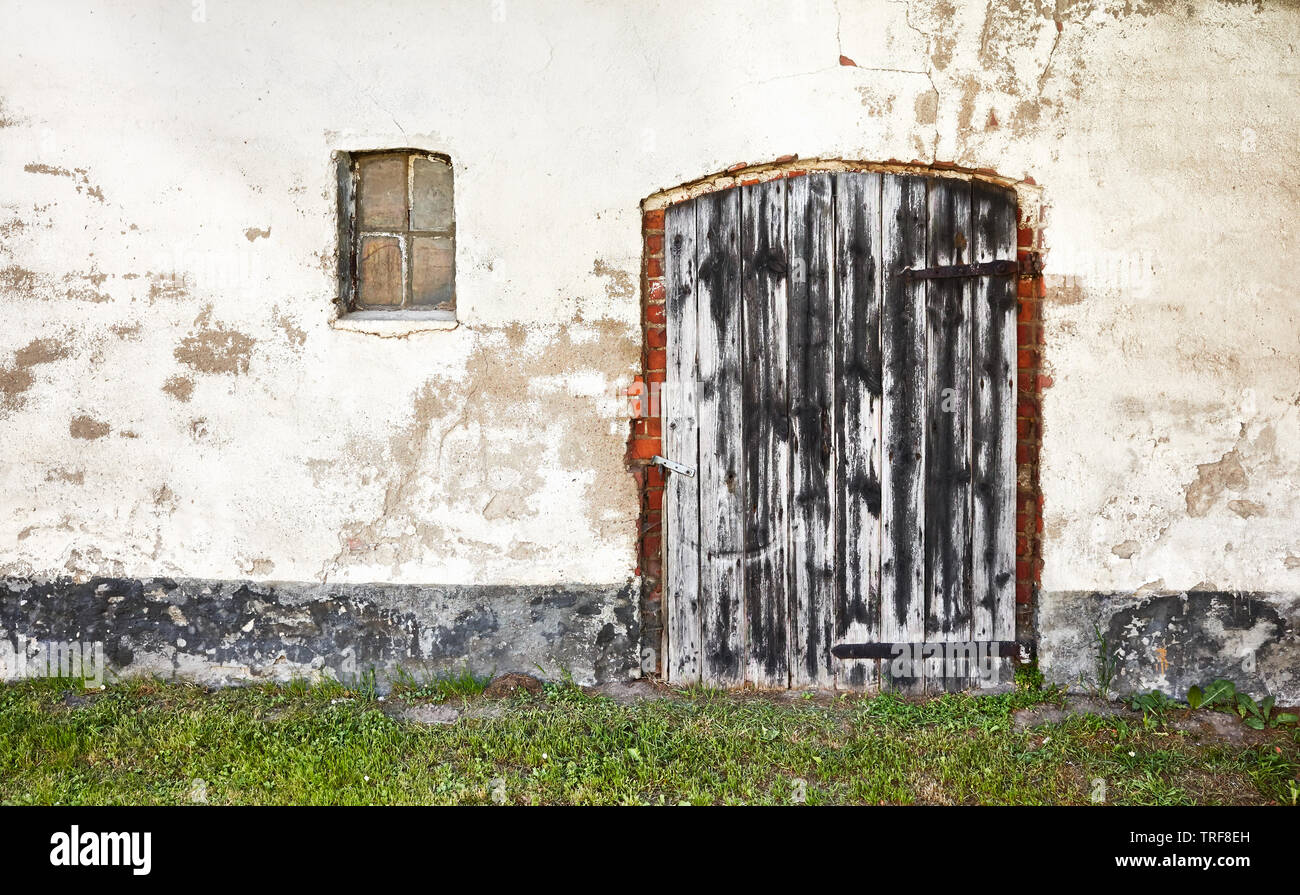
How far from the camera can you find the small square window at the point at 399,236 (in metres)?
3.55

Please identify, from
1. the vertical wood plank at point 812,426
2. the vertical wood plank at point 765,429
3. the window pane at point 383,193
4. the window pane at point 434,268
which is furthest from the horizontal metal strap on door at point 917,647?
the window pane at point 383,193

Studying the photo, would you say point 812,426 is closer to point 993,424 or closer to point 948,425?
point 948,425

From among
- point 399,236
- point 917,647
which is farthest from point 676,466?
point 399,236

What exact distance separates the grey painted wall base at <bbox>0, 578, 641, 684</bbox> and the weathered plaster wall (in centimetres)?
9

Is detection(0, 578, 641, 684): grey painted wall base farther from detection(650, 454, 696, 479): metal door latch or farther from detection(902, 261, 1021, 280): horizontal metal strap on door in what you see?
detection(902, 261, 1021, 280): horizontal metal strap on door

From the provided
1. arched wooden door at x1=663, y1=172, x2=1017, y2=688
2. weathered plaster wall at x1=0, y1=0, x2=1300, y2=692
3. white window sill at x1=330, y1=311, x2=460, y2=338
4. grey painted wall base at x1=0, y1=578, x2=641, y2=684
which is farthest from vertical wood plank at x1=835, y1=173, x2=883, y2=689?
white window sill at x1=330, y1=311, x2=460, y2=338

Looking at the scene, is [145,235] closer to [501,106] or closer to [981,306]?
[501,106]

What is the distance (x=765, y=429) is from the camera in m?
3.47

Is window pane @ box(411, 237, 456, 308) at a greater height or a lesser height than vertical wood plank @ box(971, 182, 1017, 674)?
greater

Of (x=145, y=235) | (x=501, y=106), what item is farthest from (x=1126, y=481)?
(x=145, y=235)

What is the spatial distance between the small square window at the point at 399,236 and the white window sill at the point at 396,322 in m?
0.04

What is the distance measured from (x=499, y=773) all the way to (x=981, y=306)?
2523 mm

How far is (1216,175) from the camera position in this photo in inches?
131

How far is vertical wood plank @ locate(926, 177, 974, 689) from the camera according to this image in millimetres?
3393
